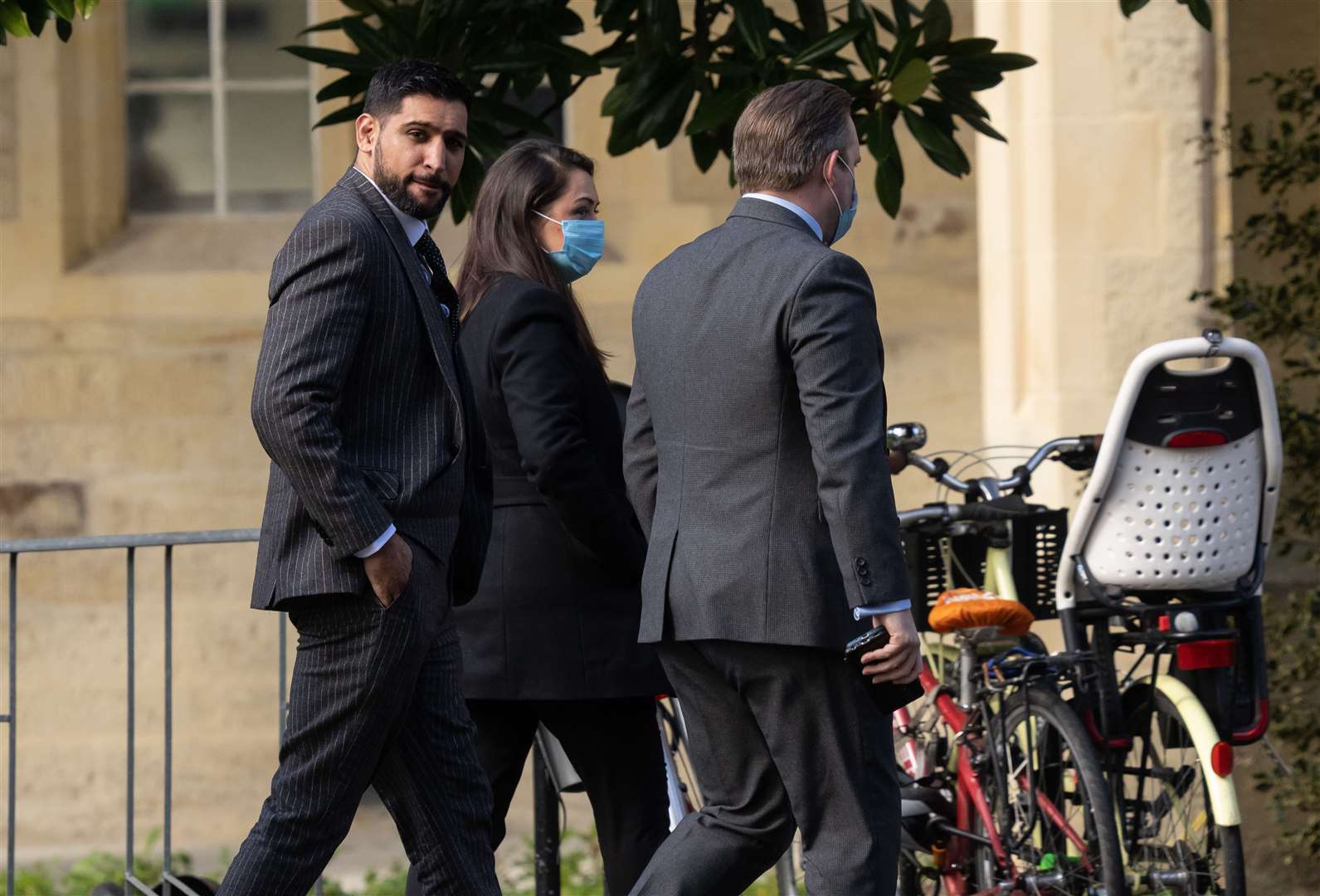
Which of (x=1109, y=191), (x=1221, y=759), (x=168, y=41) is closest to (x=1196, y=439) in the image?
(x=1221, y=759)

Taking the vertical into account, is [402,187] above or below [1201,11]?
below

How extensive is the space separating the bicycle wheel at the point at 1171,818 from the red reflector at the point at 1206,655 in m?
0.12

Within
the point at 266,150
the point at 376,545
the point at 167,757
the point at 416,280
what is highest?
the point at 266,150

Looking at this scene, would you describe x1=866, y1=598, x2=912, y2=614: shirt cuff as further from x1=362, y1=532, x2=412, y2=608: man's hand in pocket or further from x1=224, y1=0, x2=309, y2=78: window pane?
x1=224, y1=0, x2=309, y2=78: window pane

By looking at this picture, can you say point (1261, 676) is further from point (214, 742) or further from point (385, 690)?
point (214, 742)

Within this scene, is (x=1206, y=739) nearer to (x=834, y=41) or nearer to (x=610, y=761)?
(x=610, y=761)

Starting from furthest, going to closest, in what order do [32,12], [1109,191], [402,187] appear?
[1109,191] < [32,12] < [402,187]

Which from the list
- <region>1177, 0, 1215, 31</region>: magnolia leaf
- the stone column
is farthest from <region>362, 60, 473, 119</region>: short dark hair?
the stone column

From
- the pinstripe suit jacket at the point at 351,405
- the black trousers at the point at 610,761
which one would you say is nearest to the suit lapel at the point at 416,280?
the pinstripe suit jacket at the point at 351,405

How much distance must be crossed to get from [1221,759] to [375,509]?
2.12 metres

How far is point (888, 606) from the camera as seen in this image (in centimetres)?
327

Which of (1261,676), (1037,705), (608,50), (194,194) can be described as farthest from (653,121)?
(194,194)

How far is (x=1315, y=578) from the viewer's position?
19.9 ft

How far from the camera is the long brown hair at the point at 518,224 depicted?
4.08m
